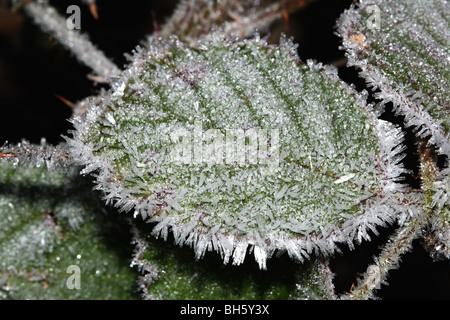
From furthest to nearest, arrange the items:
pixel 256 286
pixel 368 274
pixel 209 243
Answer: pixel 256 286
pixel 368 274
pixel 209 243

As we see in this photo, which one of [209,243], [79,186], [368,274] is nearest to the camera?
[209,243]

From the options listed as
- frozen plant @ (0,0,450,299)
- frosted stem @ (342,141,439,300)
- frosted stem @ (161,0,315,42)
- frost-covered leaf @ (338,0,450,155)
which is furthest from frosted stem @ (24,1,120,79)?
frosted stem @ (342,141,439,300)

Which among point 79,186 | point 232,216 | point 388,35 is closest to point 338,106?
point 388,35

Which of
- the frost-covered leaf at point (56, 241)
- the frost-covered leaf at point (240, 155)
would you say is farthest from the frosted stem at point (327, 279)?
the frost-covered leaf at point (56, 241)

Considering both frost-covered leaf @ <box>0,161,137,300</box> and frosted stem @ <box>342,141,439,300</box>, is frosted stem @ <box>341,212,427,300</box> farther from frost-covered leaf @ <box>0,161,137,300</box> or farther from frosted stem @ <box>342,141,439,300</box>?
frost-covered leaf @ <box>0,161,137,300</box>

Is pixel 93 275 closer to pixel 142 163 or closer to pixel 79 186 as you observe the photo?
pixel 79 186

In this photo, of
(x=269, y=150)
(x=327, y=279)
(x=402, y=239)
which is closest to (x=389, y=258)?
(x=402, y=239)
